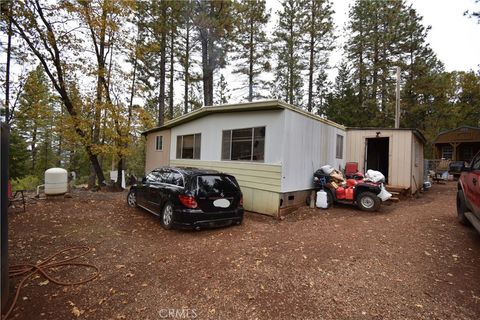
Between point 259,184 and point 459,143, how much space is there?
771 inches

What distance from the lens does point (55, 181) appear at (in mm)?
8234

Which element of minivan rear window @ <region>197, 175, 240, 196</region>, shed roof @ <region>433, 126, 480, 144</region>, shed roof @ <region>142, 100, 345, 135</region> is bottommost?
minivan rear window @ <region>197, 175, 240, 196</region>

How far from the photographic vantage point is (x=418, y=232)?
203 inches

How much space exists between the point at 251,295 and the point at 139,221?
174 inches

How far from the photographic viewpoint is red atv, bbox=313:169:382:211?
24.0 feet

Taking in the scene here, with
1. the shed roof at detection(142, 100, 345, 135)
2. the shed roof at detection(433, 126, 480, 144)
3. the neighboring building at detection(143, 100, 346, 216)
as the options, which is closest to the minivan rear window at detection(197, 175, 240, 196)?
the neighboring building at detection(143, 100, 346, 216)

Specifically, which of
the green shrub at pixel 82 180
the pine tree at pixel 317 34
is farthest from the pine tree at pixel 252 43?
the green shrub at pixel 82 180

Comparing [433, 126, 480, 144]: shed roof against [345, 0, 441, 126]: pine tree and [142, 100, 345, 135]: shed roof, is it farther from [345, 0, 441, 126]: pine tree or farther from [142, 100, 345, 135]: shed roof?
[142, 100, 345, 135]: shed roof

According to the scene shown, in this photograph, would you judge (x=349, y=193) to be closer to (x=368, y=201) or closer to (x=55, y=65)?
(x=368, y=201)

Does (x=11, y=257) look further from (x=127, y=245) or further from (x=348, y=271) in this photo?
(x=348, y=271)

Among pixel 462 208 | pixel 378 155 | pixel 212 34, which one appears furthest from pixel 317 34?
pixel 462 208

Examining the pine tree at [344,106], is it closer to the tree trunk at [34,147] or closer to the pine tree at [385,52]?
the pine tree at [385,52]

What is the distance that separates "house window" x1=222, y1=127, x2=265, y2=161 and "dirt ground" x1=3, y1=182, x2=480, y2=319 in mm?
2242

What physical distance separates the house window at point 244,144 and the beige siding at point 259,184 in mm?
245
